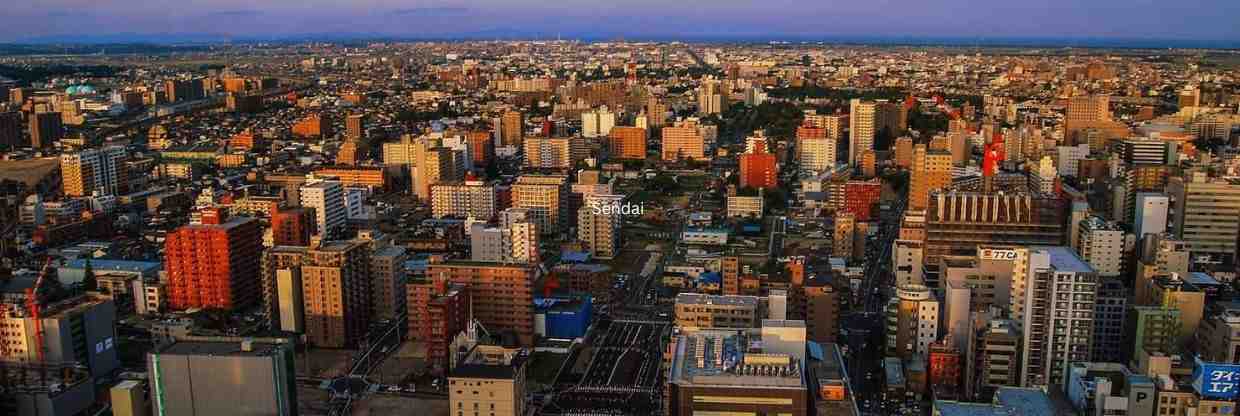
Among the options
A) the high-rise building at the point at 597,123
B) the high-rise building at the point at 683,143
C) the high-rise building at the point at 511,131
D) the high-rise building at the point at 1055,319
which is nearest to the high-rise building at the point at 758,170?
the high-rise building at the point at 683,143

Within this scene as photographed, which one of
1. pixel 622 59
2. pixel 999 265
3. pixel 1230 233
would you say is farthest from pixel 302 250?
pixel 622 59

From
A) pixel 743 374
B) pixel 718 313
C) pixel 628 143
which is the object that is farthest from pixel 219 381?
pixel 628 143

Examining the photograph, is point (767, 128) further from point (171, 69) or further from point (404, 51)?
point (404, 51)

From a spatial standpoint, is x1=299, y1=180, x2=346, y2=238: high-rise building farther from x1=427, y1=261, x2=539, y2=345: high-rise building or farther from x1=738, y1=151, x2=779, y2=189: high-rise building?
x1=738, y1=151, x2=779, y2=189: high-rise building

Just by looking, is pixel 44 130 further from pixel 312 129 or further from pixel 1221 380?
pixel 1221 380

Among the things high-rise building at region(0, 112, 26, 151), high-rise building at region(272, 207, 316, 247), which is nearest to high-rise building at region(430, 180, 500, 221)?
high-rise building at region(272, 207, 316, 247)

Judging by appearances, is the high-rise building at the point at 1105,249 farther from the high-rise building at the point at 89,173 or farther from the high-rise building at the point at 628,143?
the high-rise building at the point at 89,173


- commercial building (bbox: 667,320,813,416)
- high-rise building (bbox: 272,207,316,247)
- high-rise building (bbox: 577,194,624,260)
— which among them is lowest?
high-rise building (bbox: 577,194,624,260)
